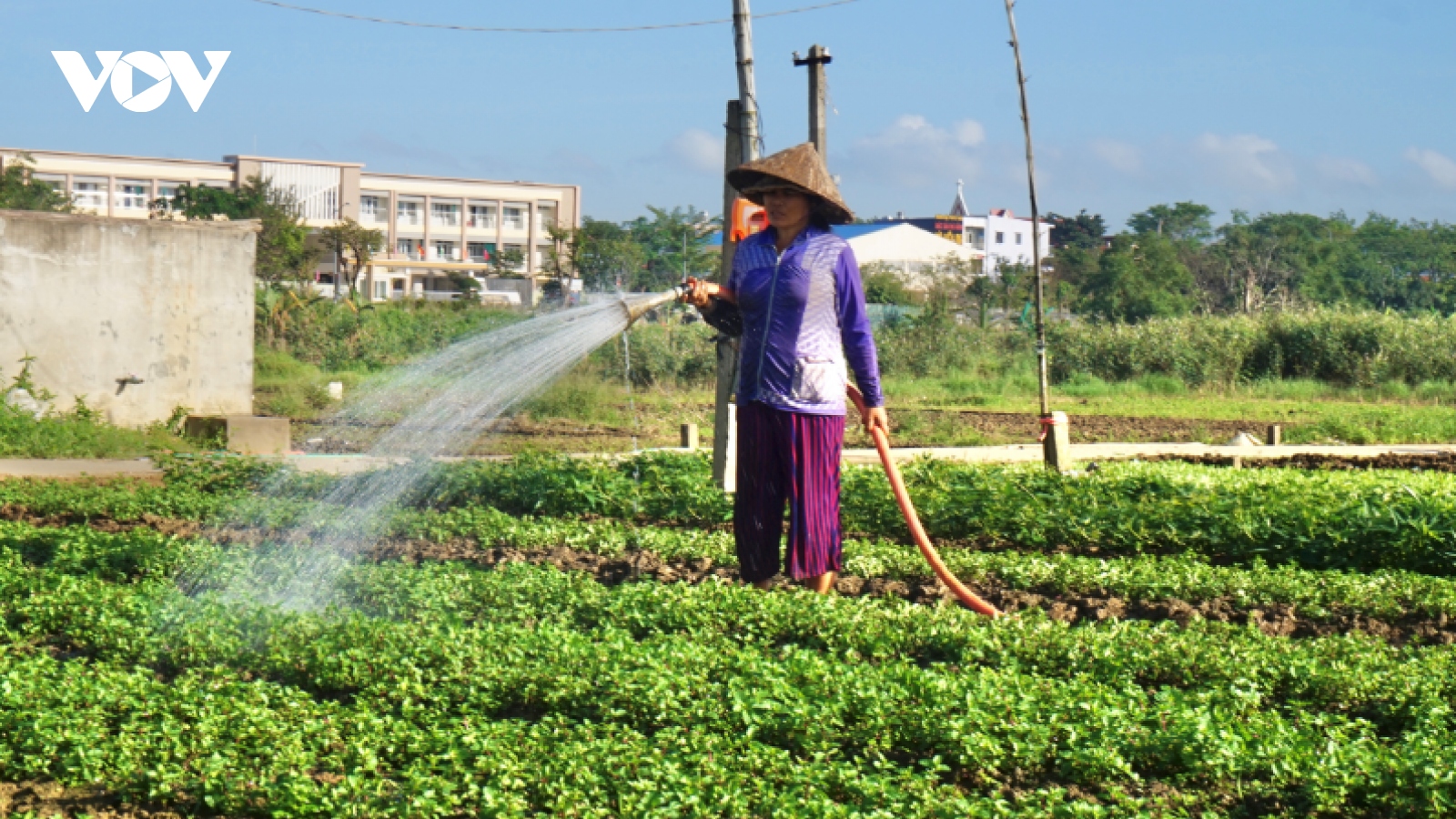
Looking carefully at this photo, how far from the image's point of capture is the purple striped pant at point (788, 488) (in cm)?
579

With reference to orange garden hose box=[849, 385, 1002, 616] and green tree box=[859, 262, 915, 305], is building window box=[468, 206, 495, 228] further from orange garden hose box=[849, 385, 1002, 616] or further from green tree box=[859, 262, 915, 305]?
orange garden hose box=[849, 385, 1002, 616]

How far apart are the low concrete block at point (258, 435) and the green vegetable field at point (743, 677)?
4.49 m

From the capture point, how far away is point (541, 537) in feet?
25.8

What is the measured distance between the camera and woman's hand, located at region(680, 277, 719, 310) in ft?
18.7

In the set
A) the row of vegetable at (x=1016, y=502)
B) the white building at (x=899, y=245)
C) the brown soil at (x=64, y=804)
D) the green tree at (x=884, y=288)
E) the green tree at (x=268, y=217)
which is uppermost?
the white building at (x=899, y=245)

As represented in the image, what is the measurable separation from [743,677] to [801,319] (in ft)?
5.60

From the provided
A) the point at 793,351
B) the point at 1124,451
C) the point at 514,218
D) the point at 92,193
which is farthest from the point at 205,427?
the point at 514,218

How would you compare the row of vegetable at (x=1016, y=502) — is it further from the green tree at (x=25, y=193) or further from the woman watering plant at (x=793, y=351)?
the green tree at (x=25, y=193)

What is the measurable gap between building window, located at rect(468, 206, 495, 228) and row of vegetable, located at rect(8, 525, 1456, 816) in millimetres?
91681

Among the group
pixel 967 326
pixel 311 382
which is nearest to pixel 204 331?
pixel 311 382

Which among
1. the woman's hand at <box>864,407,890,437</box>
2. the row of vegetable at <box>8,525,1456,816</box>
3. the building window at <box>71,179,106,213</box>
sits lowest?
the row of vegetable at <box>8,525,1456,816</box>

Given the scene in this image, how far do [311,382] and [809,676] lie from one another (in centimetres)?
1558

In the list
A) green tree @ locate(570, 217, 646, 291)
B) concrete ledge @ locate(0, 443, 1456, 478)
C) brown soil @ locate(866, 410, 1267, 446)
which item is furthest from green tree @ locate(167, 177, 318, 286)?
concrete ledge @ locate(0, 443, 1456, 478)

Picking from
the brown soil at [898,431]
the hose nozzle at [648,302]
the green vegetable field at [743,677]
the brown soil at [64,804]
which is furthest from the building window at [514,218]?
the brown soil at [64,804]
